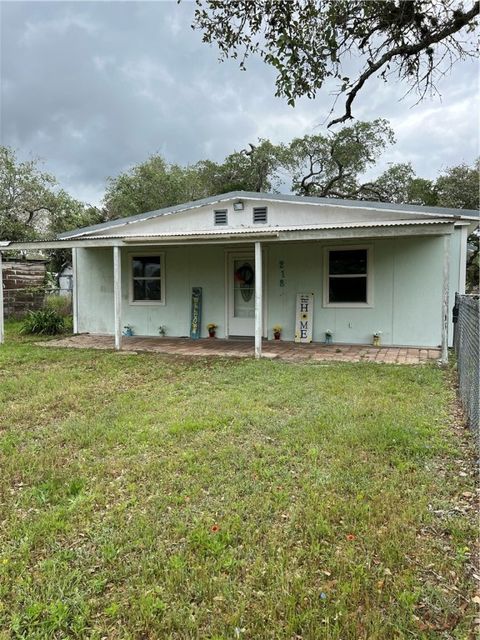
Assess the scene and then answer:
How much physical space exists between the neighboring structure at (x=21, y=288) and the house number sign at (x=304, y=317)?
29.9 feet

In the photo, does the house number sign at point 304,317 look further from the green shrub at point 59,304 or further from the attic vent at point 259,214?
the green shrub at point 59,304

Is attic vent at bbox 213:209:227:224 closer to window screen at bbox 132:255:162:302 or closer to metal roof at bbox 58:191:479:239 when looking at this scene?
metal roof at bbox 58:191:479:239

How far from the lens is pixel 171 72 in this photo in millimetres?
9164

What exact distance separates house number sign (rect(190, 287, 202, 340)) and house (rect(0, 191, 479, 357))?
7cm

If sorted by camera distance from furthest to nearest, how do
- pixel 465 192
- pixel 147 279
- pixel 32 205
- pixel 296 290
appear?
pixel 465 192 → pixel 32 205 → pixel 147 279 → pixel 296 290

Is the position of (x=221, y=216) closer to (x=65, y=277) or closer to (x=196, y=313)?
(x=196, y=313)

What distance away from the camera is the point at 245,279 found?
1011 centimetres

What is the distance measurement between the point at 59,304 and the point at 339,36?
1261cm

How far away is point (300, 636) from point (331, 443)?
6.42 feet

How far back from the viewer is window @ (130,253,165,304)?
420 inches

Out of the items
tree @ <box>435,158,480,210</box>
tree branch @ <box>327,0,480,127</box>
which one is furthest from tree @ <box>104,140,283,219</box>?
tree branch @ <box>327,0,480,127</box>

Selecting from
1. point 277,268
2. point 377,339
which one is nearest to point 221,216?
point 277,268

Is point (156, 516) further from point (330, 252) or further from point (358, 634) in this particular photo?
point (330, 252)

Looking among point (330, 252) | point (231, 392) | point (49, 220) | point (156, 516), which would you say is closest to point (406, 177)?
point (330, 252)
